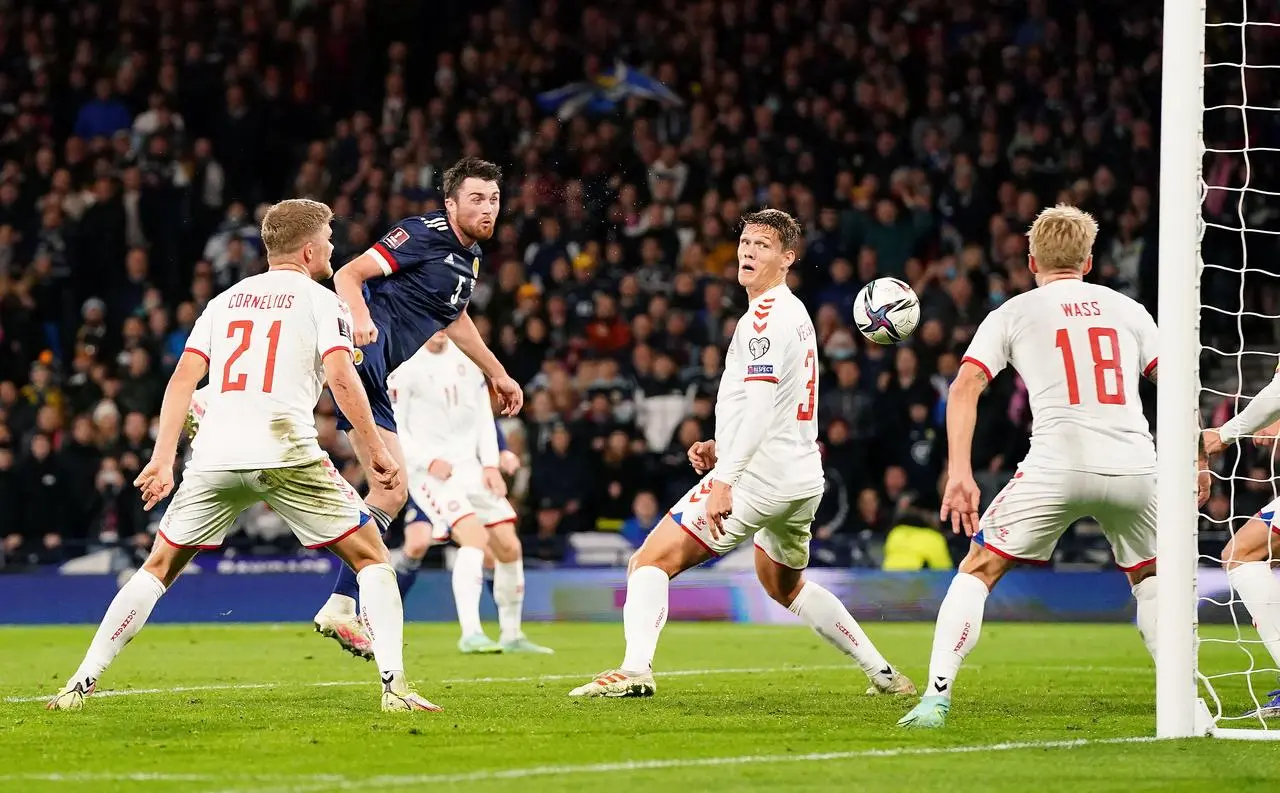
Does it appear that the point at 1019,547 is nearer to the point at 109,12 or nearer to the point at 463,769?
the point at 463,769

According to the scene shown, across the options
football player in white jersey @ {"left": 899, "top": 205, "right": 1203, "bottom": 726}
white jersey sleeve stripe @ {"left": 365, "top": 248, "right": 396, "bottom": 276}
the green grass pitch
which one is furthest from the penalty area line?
white jersey sleeve stripe @ {"left": 365, "top": 248, "right": 396, "bottom": 276}

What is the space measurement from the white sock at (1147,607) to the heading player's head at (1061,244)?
1382 mm

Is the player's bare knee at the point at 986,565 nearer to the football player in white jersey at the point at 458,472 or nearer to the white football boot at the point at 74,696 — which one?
the white football boot at the point at 74,696

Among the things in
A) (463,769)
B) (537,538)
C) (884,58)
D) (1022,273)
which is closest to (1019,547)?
(463,769)

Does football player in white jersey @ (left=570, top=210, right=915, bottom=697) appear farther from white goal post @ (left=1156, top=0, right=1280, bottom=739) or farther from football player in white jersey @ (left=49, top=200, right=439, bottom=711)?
white goal post @ (left=1156, top=0, right=1280, bottom=739)

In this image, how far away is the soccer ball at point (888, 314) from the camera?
920cm

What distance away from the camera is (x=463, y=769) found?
6.07m

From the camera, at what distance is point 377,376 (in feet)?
32.5

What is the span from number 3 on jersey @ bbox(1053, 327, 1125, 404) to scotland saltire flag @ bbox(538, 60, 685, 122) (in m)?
15.5

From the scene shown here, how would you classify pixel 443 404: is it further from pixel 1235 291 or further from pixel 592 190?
pixel 1235 291

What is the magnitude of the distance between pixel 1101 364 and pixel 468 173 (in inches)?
158

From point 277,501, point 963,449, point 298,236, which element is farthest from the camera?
point 298,236

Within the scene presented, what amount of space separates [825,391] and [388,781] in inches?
523

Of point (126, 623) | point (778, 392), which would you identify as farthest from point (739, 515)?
point (126, 623)
